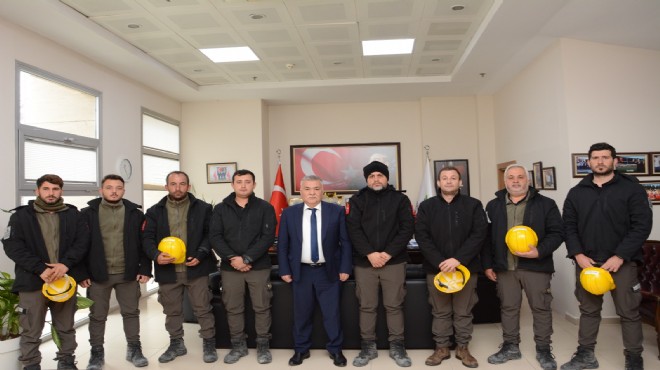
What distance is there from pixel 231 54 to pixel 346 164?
3416 mm

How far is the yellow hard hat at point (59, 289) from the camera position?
3.26 meters

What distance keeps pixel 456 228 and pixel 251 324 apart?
80.9 inches

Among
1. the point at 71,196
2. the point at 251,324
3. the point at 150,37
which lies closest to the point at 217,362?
the point at 251,324

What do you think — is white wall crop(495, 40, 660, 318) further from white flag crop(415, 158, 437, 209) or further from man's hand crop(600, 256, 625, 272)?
white flag crop(415, 158, 437, 209)

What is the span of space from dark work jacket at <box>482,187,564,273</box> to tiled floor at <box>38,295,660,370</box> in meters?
0.83

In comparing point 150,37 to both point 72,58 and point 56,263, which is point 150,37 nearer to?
point 72,58

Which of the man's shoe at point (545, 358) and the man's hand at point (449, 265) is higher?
the man's hand at point (449, 265)

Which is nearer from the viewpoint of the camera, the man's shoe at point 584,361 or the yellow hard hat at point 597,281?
the yellow hard hat at point 597,281

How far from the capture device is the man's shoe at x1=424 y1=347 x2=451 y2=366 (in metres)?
3.59

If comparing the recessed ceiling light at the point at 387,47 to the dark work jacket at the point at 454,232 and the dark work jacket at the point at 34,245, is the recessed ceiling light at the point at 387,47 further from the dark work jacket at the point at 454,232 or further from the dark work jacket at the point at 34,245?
the dark work jacket at the point at 34,245

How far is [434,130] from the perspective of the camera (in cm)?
834

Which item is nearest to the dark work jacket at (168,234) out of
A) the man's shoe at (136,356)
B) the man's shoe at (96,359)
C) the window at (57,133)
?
the man's shoe at (136,356)

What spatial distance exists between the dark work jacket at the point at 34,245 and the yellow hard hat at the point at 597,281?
3.88 metres

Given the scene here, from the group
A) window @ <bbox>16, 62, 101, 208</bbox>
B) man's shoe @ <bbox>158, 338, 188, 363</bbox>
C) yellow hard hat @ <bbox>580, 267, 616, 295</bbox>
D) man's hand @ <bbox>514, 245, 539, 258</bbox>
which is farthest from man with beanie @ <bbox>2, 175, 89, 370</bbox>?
yellow hard hat @ <bbox>580, 267, 616, 295</bbox>
